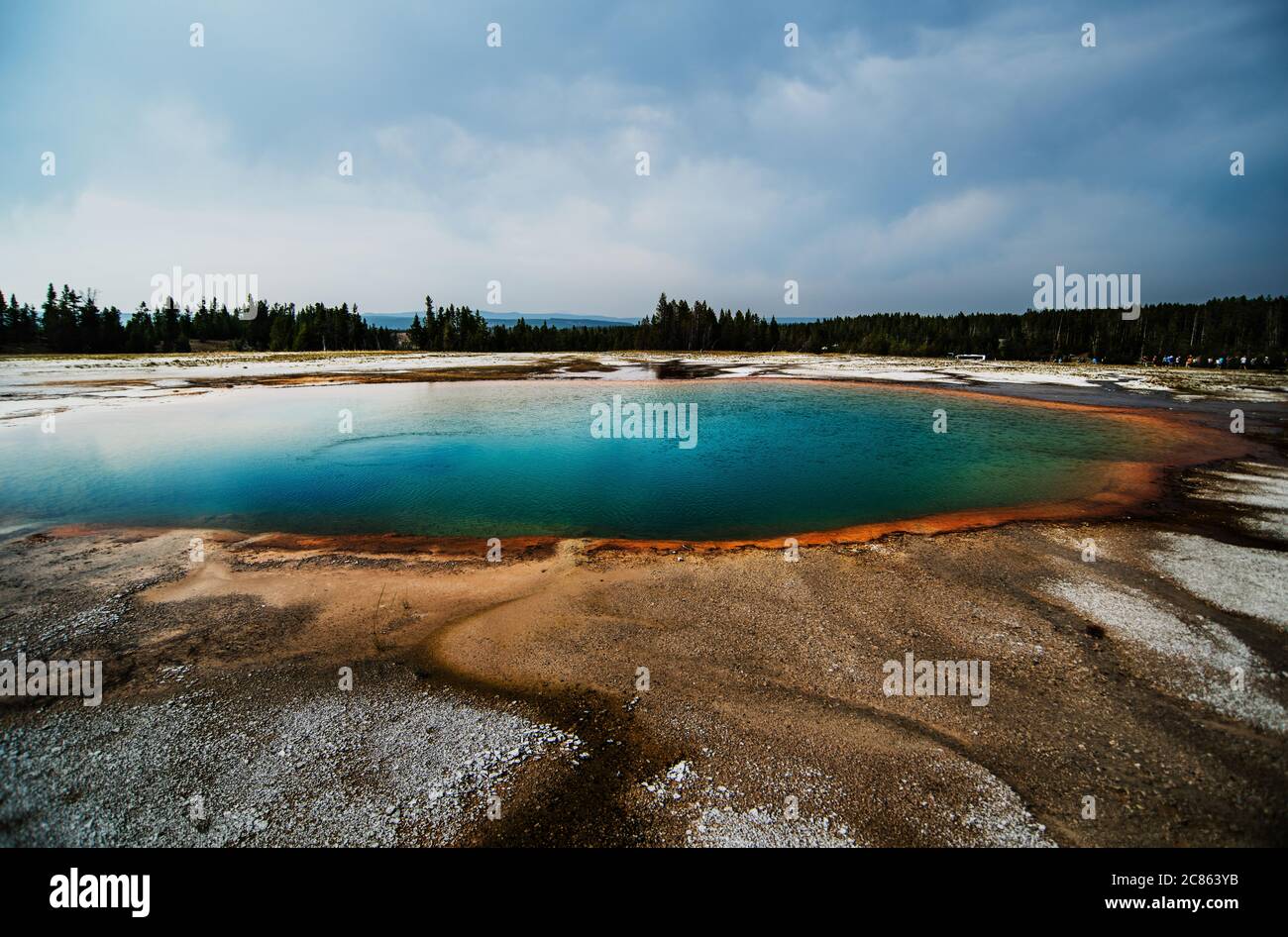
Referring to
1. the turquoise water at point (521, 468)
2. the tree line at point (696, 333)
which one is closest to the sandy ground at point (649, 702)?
the turquoise water at point (521, 468)

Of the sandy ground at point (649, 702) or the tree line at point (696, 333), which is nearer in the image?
the sandy ground at point (649, 702)

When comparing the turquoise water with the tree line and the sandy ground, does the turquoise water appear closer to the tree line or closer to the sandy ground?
the sandy ground

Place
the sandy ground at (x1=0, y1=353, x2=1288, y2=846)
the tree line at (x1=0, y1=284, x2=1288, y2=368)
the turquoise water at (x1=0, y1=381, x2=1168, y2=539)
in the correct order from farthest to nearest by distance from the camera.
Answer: the tree line at (x1=0, y1=284, x2=1288, y2=368)
the turquoise water at (x1=0, y1=381, x2=1168, y2=539)
the sandy ground at (x1=0, y1=353, x2=1288, y2=846)

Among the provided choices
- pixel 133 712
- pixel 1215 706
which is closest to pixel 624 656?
pixel 133 712

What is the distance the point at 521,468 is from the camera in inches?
685

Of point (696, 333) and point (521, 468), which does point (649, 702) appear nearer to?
point (521, 468)

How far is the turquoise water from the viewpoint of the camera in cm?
1269

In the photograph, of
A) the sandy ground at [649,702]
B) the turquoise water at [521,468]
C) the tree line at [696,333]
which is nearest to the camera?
the sandy ground at [649,702]

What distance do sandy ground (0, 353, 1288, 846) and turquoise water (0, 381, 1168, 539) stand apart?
3.08m

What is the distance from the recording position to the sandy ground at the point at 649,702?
4352 mm

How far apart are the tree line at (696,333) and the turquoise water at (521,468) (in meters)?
81.9

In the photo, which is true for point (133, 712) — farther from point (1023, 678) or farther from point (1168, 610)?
point (1168, 610)

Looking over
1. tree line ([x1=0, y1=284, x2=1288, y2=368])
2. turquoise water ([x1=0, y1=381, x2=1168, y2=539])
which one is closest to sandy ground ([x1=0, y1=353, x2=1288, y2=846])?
turquoise water ([x1=0, y1=381, x2=1168, y2=539])

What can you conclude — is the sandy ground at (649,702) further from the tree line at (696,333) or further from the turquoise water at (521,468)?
the tree line at (696,333)
